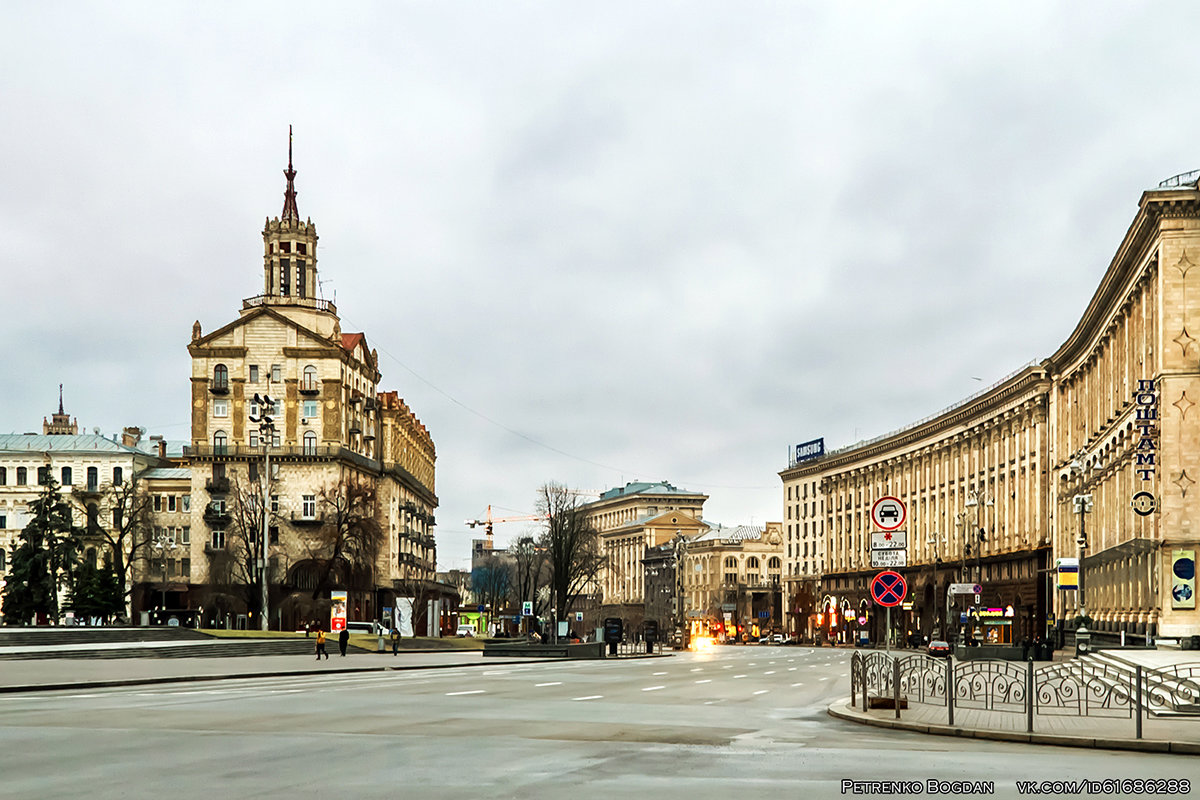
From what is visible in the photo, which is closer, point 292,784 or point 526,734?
point 292,784

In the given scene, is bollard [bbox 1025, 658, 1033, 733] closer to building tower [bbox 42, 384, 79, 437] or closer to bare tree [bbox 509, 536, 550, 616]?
bare tree [bbox 509, 536, 550, 616]

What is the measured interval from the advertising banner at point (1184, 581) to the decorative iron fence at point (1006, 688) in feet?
98.4

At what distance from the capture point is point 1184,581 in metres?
57.9

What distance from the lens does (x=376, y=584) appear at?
12519 cm

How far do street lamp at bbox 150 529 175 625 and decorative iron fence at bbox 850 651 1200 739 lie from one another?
326ft

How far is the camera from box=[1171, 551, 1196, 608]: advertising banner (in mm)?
57375

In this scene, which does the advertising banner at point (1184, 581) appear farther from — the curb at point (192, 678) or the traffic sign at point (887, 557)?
the traffic sign at point (887, 557)

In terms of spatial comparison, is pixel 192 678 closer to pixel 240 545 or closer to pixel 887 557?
pixel 887 557

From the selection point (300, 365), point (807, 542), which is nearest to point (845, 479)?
point (807, 542)

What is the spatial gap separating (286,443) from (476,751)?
10105cm

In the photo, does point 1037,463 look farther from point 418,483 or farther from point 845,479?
point 418,483

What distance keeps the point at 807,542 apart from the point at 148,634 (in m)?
111

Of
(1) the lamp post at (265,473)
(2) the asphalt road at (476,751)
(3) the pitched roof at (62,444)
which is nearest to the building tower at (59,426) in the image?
(3) the pitched roof at (62,444)

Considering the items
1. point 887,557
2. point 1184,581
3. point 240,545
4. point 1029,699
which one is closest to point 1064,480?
point 1184,581
